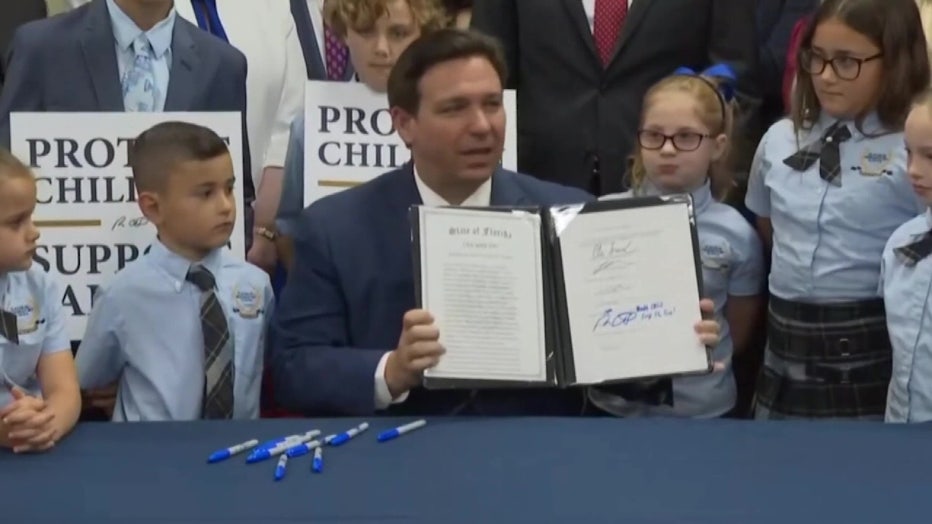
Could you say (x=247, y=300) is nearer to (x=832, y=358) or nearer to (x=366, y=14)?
(x=366, y=14)

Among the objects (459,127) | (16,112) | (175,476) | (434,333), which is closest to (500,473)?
(434,333)

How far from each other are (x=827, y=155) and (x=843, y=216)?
136mm

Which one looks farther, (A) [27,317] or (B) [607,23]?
(B) [607,23]

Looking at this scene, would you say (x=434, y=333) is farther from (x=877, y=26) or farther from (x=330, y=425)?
(x=877, y=26)

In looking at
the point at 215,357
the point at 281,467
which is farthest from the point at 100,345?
the point at 281,467

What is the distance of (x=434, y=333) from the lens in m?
2.33

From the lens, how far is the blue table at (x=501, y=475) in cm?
198

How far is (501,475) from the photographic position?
2109mm

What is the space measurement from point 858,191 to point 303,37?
1523 millimetres

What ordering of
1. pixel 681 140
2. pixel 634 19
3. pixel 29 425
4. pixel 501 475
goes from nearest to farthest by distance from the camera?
pixel 501 475, pixel 29 425, pixel 681 140, pixel 634 19

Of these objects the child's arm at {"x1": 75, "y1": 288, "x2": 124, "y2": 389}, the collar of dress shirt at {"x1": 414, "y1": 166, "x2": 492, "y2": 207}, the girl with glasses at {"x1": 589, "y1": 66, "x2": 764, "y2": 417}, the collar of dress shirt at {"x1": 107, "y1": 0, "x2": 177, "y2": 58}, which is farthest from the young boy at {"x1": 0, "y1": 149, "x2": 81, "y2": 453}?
the girl with glasses at {"x1": 589, "y1": 66, "x2": 764, "y2": 417}

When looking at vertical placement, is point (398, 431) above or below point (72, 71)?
below

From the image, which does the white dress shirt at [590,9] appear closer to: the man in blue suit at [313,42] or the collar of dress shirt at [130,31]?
the man in blue suit at [313,42]
